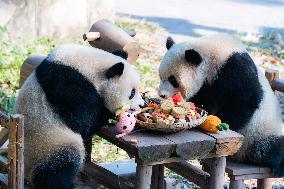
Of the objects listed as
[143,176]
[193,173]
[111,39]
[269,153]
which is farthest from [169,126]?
[111,39]

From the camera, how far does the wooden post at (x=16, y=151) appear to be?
4.14 m

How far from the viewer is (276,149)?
5176 millimetres

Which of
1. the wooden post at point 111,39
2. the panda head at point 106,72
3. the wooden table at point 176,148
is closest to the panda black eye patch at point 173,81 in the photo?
the panda head at point 106,72

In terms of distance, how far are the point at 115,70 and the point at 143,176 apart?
0.78m

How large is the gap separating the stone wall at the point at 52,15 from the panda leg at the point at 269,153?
15.6ft

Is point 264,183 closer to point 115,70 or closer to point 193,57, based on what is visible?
point 193,57

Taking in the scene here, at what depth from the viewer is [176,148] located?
171 inches

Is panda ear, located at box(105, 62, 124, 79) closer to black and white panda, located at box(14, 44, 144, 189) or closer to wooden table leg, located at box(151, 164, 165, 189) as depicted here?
black and white panda, located at box(14, 44, 144, 189)

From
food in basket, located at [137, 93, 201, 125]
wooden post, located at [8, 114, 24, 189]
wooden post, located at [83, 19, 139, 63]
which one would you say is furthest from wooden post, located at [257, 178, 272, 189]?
wooden post, located at [83, 19, 139, 63]

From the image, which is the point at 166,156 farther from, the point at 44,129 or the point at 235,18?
the point at 235,18

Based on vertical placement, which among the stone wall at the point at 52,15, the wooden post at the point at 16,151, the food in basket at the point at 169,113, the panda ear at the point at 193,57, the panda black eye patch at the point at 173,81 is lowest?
the wooden post at the point at 16,151

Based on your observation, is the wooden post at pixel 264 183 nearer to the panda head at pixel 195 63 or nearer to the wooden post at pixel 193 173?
the wooden post at pixel 193 173

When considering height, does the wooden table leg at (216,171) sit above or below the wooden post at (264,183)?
above

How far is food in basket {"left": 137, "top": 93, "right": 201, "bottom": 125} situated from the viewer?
4.46 metres
